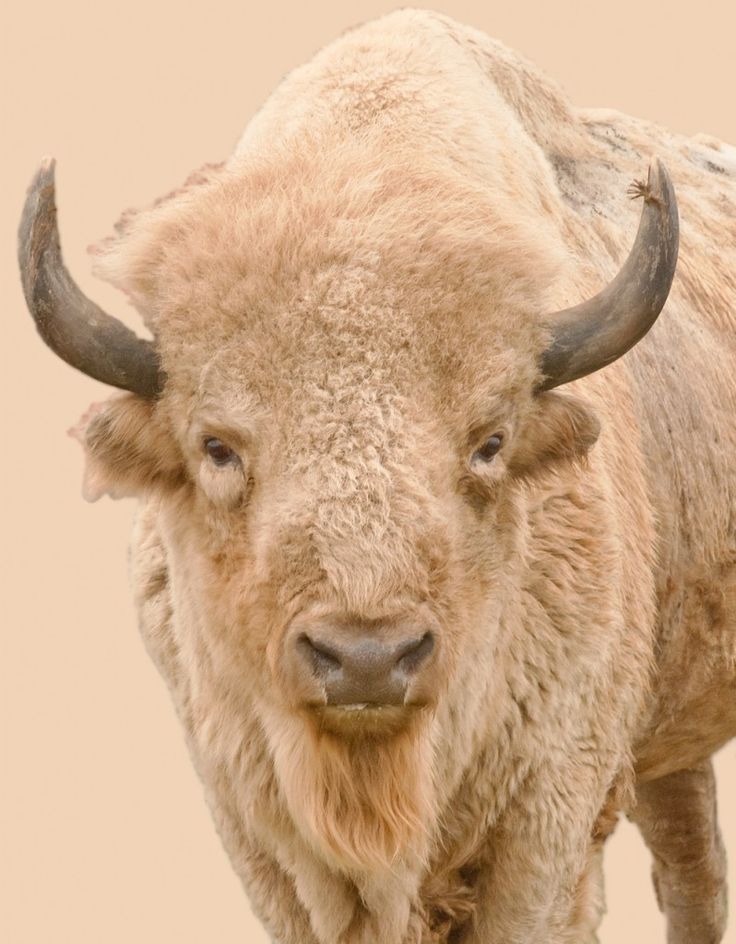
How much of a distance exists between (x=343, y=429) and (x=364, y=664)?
2.50 ft

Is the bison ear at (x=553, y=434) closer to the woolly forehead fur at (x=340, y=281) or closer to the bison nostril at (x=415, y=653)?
the woolly forehead fur at (x=340, y=281)

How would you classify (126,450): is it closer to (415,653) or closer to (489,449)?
(489,449)

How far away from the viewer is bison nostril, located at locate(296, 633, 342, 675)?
731 cm

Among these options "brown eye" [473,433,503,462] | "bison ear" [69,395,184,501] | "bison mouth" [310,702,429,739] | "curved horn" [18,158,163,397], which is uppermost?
"curved horn" [18,158,163,397]

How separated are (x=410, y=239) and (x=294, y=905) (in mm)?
2629

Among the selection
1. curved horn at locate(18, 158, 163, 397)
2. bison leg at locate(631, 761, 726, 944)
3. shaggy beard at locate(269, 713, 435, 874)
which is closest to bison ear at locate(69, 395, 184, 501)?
curved horn at locate(18, 158, 163, 397)

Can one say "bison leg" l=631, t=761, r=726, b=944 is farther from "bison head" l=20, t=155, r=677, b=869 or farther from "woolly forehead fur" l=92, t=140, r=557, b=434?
"woolly forehead fur" l=92, t=140, r=557, b=434

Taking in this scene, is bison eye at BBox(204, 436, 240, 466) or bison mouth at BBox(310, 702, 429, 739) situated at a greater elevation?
bison eye at BBox(204, 436, 240, 466)

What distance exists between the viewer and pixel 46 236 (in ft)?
25.5

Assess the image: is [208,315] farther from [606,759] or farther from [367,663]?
[606,759]

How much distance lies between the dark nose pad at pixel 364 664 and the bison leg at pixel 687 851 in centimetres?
480

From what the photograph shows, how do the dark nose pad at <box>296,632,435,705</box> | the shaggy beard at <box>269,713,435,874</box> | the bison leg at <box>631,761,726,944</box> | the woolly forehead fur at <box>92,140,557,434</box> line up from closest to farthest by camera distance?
1. the dark nose pad at <box>296,632,435,705</box>
2. the woolly forehead fur at <box>92,140,557,434</box>
3. the shaggy beard at <box>269,713,435,874</box>
4. the bison leg at <box>631,761,726,944</box>

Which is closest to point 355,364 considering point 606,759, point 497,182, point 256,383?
point 256,383

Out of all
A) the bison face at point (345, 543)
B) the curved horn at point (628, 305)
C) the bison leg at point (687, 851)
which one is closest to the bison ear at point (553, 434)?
the bison face at point (345, 543)
